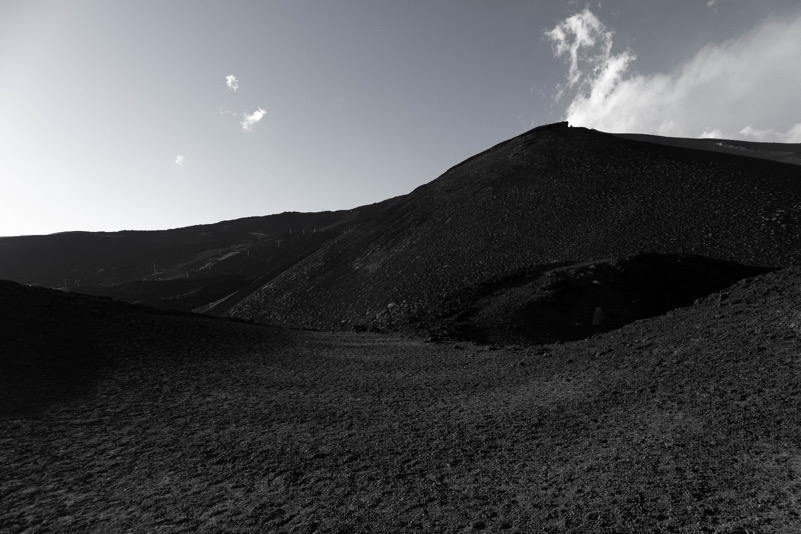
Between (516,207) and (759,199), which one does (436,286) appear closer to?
(516,207)

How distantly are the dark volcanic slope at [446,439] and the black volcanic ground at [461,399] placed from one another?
0.13 ft

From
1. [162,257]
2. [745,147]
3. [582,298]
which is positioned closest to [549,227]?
[582,298]

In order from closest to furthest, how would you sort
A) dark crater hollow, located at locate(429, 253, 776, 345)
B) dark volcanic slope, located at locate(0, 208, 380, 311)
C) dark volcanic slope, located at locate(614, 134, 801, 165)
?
dark crater hollow, located at locate(429, 253, 776, 345) → dark volcanic slope, located at locate(0, 208, 380, 311) → dark volcanic slope, located at locate(614, 134, 801, 165)

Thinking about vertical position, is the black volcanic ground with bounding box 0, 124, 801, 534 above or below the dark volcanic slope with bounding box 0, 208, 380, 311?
below

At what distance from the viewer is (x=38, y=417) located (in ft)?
28.4

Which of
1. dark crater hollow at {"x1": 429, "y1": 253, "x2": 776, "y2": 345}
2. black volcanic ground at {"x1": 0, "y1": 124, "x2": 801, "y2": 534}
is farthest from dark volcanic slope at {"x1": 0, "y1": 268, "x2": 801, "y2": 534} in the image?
dark crater hollow at {"x1": 429, "y1": 253, "x2": 776, "y2": 345}

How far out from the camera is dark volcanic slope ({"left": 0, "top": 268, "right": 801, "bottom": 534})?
5.02 metres

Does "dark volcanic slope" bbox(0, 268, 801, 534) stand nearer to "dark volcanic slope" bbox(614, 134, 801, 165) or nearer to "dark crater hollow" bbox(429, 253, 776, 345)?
"dark crater hollow" bbox(429, 253, 776, 345)

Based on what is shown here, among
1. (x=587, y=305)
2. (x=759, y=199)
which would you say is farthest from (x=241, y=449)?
(x=759, y=199)

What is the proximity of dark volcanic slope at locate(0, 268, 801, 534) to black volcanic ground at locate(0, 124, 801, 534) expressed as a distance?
0.04m

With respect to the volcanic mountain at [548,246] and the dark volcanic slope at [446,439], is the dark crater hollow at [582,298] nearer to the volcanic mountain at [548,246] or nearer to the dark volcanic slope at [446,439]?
the volcanic mountain at [548,246]

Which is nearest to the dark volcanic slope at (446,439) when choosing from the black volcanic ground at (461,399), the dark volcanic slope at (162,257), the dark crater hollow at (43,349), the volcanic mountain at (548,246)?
the black volcanic ground at (461,399)

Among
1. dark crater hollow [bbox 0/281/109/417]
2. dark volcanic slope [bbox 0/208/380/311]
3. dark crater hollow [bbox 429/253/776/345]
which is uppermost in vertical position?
dark volcanic slope [bbox 0/208/380/311]

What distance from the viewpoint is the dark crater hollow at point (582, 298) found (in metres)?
18.8
